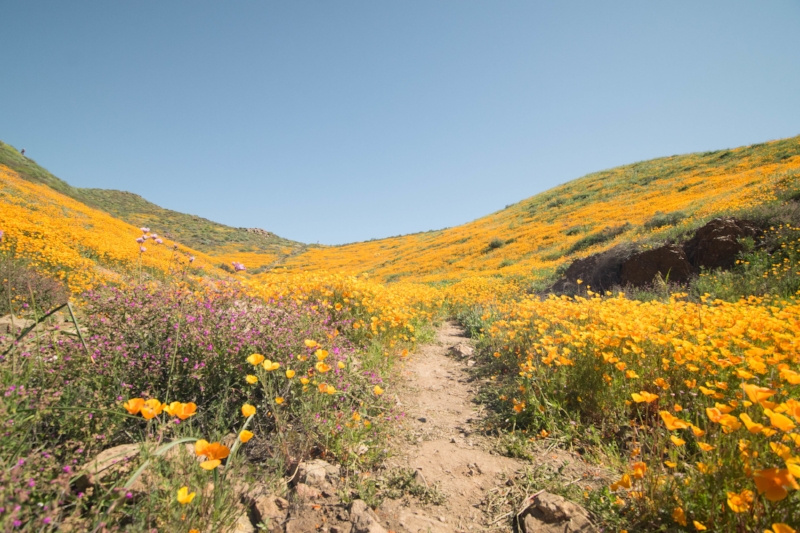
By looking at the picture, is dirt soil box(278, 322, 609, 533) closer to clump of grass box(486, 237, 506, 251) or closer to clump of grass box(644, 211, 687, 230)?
clump of grass box(644, 211, 687, 230)

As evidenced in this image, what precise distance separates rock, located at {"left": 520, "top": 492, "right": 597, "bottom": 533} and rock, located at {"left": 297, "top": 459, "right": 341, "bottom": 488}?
50.1 inches

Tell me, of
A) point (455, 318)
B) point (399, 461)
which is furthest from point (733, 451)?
point (455, 318)

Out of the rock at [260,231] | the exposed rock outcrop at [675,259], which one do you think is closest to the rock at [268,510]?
the exposed rock outcrop at [675,259]

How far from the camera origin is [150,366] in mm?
2500

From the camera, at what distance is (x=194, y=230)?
49.6 meters

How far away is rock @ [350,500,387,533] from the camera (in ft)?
6.44

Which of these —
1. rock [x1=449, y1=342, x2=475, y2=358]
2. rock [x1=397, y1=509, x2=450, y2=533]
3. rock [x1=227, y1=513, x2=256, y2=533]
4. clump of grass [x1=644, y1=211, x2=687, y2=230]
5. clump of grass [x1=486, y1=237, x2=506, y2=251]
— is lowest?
rock [x1=449, y1=342, x2=475, y2=358]

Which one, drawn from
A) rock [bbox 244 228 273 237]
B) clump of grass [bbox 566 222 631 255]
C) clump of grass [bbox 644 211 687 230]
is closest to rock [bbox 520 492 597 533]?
clump of grass [bbox 644 211 687 230]

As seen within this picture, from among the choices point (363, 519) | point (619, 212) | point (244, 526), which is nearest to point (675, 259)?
point (363, 519)

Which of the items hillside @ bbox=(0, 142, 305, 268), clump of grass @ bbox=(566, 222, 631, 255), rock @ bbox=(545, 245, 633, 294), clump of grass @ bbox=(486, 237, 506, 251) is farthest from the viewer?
hillside @ bbox=(0, 142, 305, 268)

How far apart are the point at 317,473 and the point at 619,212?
2458cm

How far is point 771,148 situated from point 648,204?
10444mm

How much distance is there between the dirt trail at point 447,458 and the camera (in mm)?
2240

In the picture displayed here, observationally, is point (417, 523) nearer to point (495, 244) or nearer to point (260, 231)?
point (495, 244)
